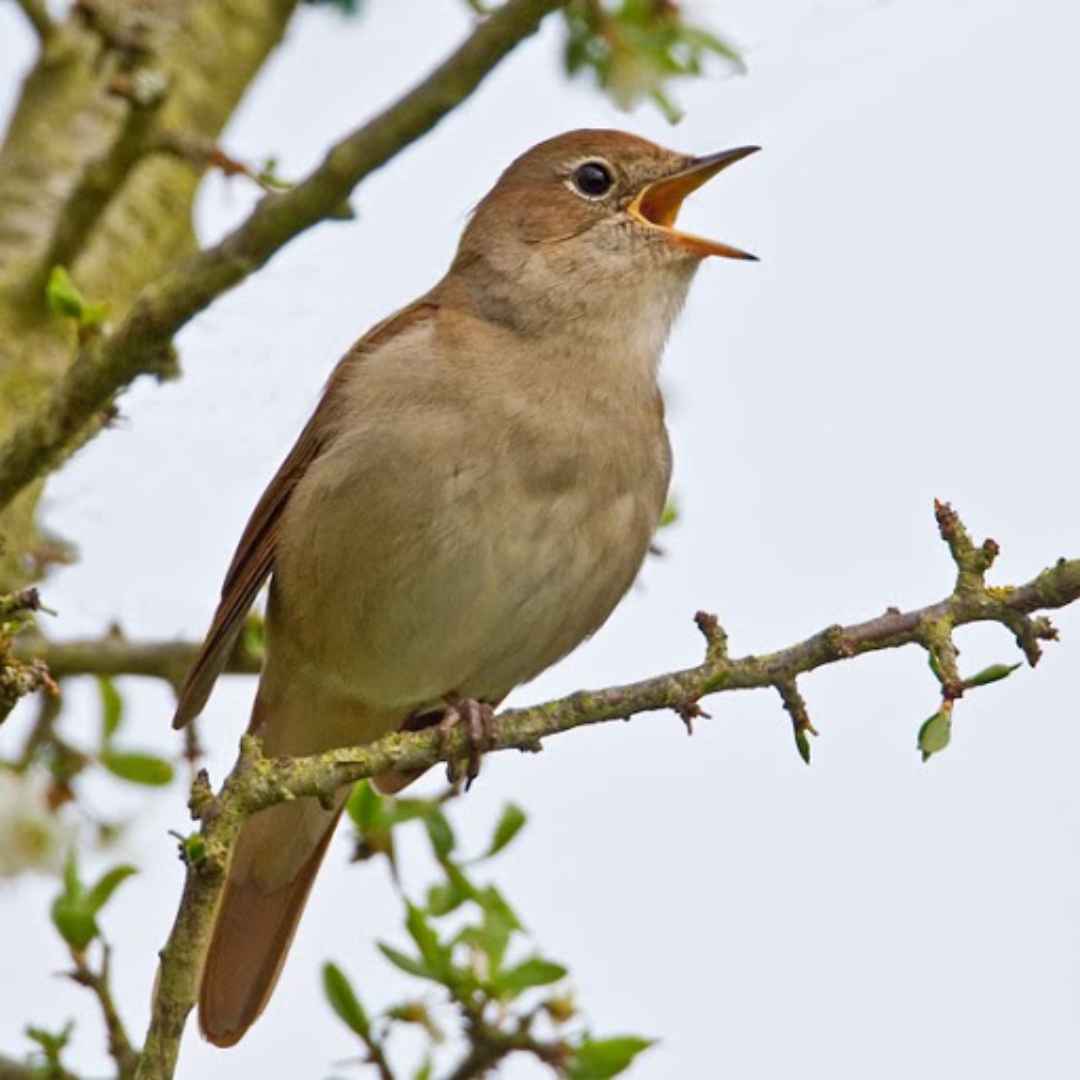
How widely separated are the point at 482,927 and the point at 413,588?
0.79 m

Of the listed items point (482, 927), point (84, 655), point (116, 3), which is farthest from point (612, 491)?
point (116, 3)

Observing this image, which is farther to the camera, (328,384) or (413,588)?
(328,384)

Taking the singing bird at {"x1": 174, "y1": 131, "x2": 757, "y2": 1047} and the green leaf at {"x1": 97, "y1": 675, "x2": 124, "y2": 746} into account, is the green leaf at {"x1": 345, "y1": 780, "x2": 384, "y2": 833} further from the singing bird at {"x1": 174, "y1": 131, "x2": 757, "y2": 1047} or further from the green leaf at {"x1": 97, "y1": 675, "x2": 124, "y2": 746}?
the green leaf at {"x1": 97, "y1": 675, "x2": 124, "y2": 746}

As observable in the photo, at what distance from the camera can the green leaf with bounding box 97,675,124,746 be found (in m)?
5.84

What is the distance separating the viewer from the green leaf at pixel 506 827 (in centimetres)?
523

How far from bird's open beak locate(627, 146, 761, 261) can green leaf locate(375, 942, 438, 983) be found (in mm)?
1938

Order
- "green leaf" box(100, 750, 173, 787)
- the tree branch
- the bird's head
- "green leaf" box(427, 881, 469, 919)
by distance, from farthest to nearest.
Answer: "green leaf" box(100, 750, 173, 787)
the bird's head
"green leaf" box(427, 881, 469, 919)
the tree branch

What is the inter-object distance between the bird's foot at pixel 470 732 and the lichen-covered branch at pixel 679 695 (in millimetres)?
392

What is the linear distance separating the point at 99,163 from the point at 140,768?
1557 mm

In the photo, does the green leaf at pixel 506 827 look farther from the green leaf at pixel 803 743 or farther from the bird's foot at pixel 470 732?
the green leaf at pixel 803 743

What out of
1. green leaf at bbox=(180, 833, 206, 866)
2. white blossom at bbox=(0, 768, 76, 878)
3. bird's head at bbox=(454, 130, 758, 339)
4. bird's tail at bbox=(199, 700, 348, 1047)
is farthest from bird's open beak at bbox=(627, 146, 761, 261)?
green leaf at bbox=(180, 833, 206, 866)

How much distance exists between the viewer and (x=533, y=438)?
5.15m

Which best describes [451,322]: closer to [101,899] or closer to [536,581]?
[536,581]

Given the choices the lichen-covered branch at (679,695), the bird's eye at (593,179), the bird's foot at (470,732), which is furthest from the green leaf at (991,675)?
the bird's eye at (593,179)
